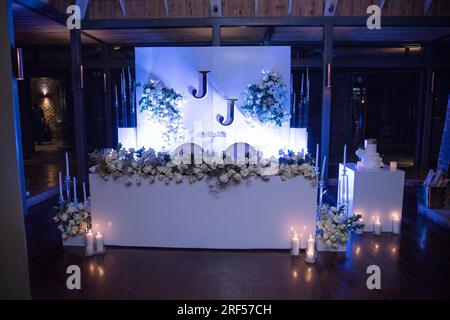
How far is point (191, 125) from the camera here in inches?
271

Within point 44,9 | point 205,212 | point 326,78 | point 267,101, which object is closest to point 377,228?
point 205,212

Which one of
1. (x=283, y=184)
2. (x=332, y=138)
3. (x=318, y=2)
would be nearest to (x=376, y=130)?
(x=332, y=138)

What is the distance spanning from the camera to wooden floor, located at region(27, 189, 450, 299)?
2.81 m

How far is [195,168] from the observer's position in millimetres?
3535

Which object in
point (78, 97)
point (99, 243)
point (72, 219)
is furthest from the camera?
point (78, 97)

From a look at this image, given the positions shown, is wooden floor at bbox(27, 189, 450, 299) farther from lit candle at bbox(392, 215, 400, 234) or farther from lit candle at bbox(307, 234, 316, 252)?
lit candle at bbox(392, 215, 400, 234)

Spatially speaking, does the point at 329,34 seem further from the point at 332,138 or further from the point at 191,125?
the point at 332,138

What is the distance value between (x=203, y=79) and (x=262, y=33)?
66.3 inches

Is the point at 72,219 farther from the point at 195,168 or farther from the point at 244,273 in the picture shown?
the point at 244,273

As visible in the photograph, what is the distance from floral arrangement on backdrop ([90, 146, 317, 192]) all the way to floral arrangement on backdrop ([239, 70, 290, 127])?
→ 9.80 ft

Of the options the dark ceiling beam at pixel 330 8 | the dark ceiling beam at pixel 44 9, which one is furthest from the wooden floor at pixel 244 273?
the dark ceiling beam at pixel 330 8

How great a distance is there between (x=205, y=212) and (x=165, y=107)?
3653mm

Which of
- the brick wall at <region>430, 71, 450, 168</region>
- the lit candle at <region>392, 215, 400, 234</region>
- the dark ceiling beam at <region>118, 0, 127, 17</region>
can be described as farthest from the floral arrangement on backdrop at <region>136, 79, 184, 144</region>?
the brick wall at <region>430, 71, 450, 168</region>

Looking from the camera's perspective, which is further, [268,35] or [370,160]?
[268,35]
